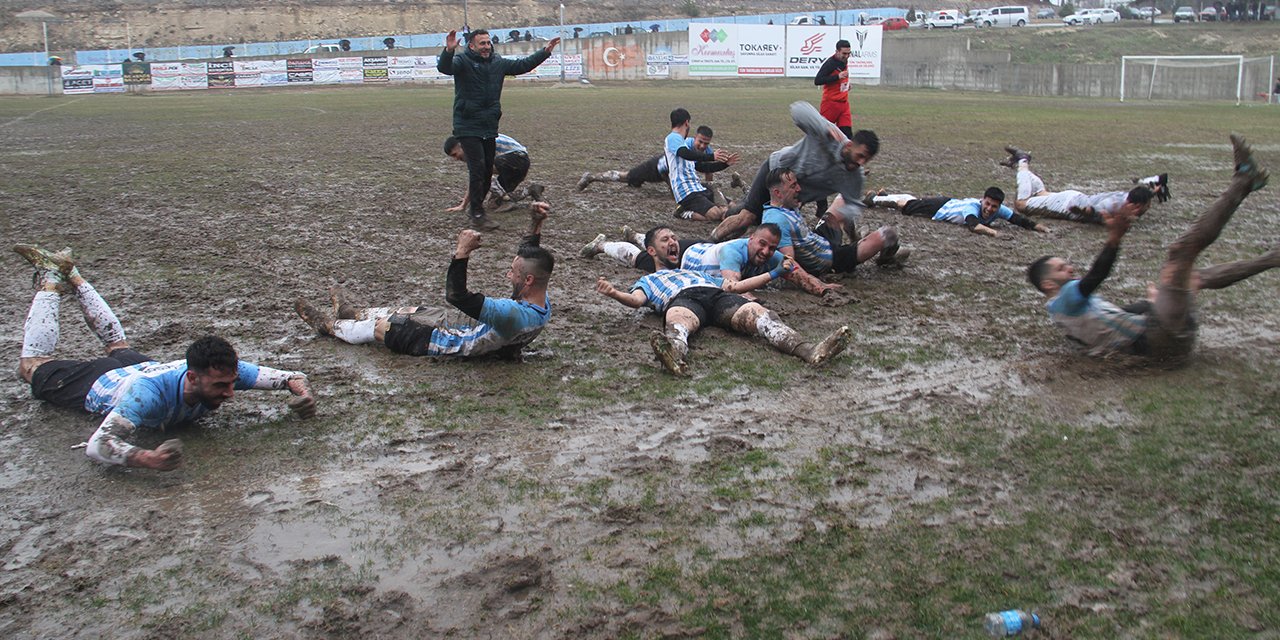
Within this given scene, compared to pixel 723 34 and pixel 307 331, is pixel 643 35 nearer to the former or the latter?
pixel 723 34

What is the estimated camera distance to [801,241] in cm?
871

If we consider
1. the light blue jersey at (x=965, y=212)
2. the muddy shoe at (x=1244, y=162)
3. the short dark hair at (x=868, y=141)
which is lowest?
the light blue jersey at (x=965, y=212)

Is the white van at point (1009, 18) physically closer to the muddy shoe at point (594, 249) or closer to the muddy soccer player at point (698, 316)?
the muddy shoe at point (594, 249)

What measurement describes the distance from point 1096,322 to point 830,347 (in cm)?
181

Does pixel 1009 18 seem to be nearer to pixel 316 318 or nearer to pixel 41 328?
pixel 316 318

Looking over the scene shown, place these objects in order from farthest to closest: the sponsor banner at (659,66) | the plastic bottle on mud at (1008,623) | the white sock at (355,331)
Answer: the sponsor banner at (659,66)
the white sock at (355,331)
the plastic bottle on mud at (1008,623)

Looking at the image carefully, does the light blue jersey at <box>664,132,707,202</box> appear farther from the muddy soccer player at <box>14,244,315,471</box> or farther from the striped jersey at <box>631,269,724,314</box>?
the muddy soccer player at <box>14,244,315,471</box>

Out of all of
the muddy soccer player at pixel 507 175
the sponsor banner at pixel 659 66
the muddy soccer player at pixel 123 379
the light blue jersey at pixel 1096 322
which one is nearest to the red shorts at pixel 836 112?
the muddy soccer player at pixel 507 175

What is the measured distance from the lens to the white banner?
163 feet

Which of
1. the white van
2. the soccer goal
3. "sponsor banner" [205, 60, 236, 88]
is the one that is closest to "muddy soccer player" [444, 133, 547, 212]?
the soccer goal

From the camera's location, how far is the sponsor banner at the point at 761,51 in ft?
Result: 164

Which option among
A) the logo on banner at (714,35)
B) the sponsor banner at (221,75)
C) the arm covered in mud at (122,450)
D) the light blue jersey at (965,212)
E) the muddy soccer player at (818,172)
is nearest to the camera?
the arm covered in mud at (122,450)

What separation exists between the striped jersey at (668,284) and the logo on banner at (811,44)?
44.5 metres

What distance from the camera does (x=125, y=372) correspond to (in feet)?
18.3
